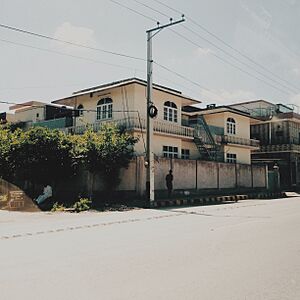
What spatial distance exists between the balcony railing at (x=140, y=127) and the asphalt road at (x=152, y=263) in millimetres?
14128

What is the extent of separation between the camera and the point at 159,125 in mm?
27328

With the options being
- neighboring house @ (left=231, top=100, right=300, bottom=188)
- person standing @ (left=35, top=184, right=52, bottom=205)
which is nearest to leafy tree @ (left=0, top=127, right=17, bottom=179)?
person standing @ (left=35, top=184, right=52, bottom=205)

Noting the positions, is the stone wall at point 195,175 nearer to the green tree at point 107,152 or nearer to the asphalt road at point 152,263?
the green tree at point 107,152

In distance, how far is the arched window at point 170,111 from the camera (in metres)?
29.0

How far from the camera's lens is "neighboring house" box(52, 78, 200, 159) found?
84.9 ft

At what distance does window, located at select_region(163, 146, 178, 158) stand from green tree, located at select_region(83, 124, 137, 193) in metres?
6.26

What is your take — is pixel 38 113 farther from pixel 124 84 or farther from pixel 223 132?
pixel 223 132

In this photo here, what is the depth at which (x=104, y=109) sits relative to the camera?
2819 centimetres

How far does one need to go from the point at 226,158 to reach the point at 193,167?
31.3 feet

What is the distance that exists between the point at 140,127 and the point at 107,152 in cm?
485

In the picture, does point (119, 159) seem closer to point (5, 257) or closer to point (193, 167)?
point (193, 167)

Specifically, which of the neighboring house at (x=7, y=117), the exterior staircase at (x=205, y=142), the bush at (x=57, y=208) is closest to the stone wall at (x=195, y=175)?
the exterior staircase at (x=205, y=142)

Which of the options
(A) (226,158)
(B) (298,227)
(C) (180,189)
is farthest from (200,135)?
(B) (298,227)

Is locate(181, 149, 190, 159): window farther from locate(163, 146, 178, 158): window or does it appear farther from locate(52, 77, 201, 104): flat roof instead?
locate(52, 77, 201, 104): flat roof
